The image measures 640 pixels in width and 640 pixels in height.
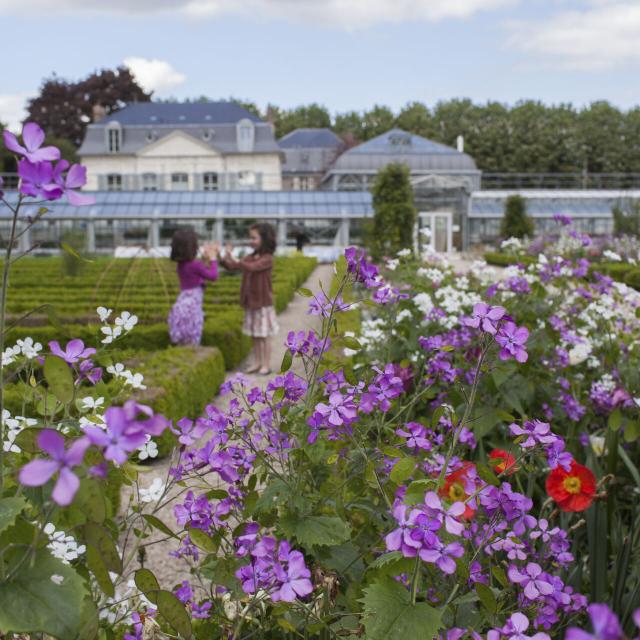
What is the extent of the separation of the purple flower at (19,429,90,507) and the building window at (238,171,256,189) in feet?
115

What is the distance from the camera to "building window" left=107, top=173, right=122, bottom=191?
3559 centimetres

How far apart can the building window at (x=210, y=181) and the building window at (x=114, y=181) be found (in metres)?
3.80

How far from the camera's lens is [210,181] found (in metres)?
35.2

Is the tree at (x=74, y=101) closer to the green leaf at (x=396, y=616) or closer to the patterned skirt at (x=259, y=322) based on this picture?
the patterned skirt at (x=259, y=322)

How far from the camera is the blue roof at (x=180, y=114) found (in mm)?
37625

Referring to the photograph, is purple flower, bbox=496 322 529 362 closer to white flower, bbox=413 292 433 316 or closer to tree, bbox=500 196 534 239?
white flower, bbox=413 292 433 316

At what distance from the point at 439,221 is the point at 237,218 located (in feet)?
23.4

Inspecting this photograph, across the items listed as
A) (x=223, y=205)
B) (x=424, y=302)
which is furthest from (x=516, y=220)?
(x=424, y=302)

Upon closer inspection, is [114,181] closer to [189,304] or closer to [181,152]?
[181,152]

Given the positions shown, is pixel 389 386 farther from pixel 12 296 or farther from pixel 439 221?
pixel 439 221

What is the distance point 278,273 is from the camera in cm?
1458

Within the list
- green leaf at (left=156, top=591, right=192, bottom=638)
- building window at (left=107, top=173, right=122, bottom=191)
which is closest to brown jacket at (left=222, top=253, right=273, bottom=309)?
green leaf at (left=156, top=591, right=192, bottom=638)

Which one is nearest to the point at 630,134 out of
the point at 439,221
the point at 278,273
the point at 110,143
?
the point at 439,221

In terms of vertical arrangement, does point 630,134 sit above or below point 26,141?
above
